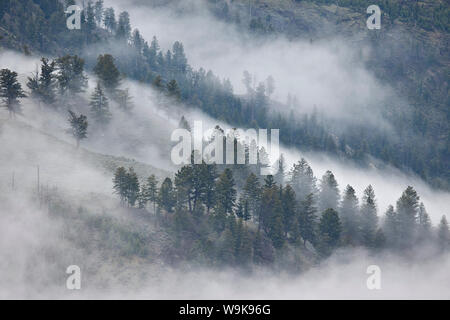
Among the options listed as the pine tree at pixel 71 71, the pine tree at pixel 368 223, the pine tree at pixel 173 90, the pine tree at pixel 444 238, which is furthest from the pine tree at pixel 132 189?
the pine tree at pixel 444 238

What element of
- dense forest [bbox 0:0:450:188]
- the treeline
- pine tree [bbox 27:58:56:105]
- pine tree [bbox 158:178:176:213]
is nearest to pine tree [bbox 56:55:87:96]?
pine tree [bbox 27:58:56:105]

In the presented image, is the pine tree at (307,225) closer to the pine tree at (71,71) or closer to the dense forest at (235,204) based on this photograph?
the dense forest at (235,204)

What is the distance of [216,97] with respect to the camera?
150000 mm

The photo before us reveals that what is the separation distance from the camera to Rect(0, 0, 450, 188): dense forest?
467 ft

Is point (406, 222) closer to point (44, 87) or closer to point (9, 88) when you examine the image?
→ point (44, 87)

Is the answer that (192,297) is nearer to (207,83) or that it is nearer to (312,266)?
(312,266)

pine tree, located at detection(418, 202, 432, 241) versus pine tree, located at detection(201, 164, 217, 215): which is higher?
pine tree, located at detection(201, 164, 217, 215)

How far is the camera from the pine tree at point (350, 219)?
263ft

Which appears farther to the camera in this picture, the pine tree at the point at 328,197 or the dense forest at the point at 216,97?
the dense forest at the point at 216,97

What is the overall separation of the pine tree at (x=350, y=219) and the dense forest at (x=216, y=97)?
54.4 meters

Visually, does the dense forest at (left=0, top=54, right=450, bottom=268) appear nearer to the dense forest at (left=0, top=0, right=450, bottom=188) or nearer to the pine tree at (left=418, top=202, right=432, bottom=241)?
the pine tree at (left=418, top=202, right=432, bottom=241)

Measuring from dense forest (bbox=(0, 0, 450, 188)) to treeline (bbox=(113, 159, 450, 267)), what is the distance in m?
55.9

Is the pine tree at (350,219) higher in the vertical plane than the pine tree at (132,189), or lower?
lower
